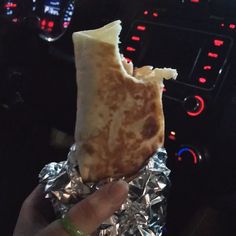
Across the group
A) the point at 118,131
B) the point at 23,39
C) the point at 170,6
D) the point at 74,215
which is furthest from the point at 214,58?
the point at 23,39

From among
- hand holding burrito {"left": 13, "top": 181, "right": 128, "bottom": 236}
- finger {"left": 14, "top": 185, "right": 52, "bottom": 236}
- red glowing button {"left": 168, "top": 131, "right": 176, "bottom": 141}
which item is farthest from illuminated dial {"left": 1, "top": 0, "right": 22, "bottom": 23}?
hand holding burrito {"left": 13, "top": 181, "right": 128, "bottom": 236}

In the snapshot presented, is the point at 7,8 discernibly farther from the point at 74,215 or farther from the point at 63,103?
the point at 74,215

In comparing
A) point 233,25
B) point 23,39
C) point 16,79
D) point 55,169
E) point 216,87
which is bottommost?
point 16,79

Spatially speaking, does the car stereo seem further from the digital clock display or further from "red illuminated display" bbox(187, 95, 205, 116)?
the digital clock display

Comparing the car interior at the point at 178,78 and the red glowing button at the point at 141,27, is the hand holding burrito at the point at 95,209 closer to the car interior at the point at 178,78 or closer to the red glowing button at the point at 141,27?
the car interior at the point at 178,78

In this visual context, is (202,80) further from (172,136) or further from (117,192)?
(117,192)

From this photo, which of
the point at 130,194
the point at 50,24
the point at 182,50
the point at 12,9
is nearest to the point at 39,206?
the point at 130,194

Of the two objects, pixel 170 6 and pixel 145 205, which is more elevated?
pixel 170 6
